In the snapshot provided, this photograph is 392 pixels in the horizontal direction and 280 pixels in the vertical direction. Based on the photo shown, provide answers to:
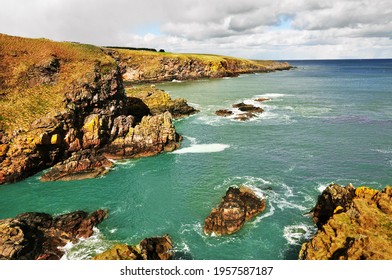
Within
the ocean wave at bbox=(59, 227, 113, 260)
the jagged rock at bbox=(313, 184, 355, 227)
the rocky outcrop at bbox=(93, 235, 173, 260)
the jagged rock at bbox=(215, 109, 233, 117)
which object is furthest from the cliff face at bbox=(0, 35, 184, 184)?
the jagged rock at bbox=(313, 184, 355, 227)

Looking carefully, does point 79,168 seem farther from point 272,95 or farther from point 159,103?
point 272,95

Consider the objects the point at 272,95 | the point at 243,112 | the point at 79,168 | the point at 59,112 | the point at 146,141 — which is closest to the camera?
the point at 79,168

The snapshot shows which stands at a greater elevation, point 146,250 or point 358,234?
point 358,234

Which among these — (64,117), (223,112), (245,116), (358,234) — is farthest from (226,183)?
(223,112)

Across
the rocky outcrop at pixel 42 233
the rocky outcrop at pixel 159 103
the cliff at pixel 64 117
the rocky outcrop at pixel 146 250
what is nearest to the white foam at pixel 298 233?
the rocky outcrop at pixel 146 250

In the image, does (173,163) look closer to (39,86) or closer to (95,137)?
(95,137)

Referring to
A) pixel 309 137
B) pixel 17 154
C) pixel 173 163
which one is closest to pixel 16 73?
pixel 17 154

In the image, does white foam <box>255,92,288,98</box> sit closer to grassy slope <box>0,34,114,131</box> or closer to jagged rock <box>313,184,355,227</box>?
grassy slope <box>0,34,114,131</box>
